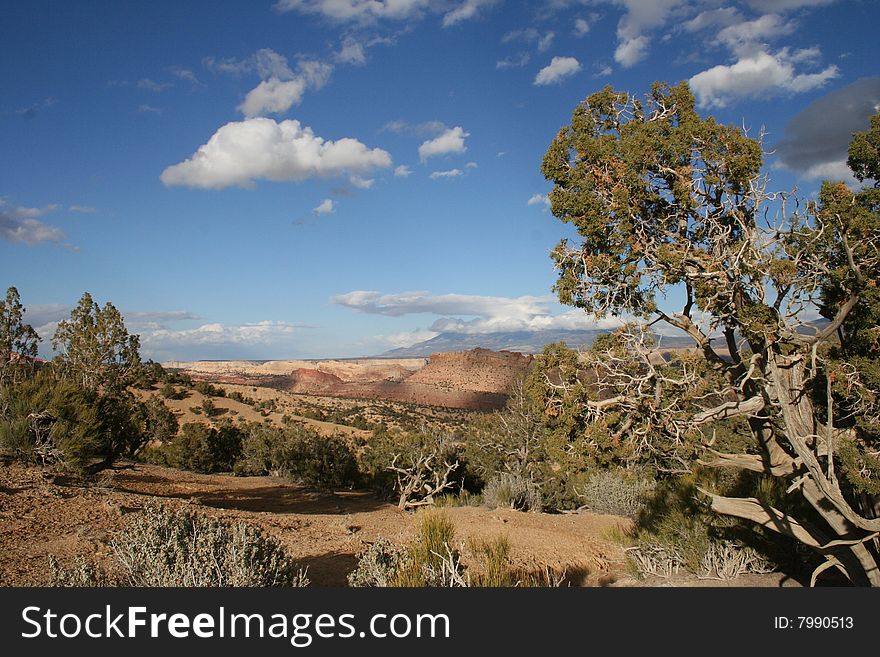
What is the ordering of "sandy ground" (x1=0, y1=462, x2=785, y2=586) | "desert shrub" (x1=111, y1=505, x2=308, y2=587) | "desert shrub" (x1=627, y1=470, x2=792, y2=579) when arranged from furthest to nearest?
"desert shrub" (x1=627, y1=470, x2=792, y2=579)
"sandy ground" (x1=0, y1=462, x2=785, y2=586)
"desert shrub" (x1=111, y1=505, x2=308, y2=587)

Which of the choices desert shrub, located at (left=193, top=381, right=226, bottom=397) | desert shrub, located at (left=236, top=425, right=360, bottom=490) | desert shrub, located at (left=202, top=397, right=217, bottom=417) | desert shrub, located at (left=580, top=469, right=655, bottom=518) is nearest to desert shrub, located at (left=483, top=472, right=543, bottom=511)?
desert shrub, located at (left=580, top=469, right=655, bottom=518)

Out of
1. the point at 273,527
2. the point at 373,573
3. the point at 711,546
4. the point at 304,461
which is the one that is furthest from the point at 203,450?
the point at 711,546

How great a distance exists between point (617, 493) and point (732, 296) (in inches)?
423

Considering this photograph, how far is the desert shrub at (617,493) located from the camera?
48.9ft

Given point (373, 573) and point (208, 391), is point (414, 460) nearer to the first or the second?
point (373, 573)

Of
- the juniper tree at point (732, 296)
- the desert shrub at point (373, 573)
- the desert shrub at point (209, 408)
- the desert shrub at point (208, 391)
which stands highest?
the juniper tree at point (732, 296)

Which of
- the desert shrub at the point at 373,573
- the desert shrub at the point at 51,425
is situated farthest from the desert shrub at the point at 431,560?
the desert shrub at the point at 51,425

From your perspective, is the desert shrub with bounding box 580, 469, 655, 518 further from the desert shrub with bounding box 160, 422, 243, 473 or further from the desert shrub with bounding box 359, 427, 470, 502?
the desert shrub with bounding box 160, 422, 243, 473

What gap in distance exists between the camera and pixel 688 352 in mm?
7238

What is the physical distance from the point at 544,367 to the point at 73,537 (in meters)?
7.48

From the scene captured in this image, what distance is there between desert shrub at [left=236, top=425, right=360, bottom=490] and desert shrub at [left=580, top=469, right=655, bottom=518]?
1154 cm

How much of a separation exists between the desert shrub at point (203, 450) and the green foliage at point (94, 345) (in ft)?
12.6

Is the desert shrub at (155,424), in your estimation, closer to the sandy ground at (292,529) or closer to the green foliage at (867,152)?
the sandy ground at (292,529)

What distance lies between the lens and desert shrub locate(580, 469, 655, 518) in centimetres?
1491
